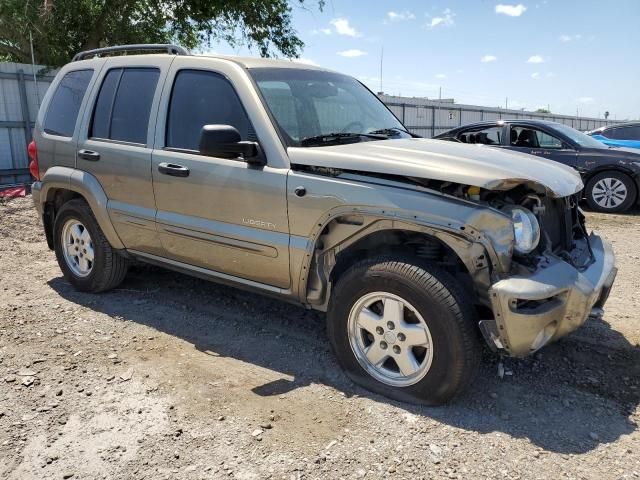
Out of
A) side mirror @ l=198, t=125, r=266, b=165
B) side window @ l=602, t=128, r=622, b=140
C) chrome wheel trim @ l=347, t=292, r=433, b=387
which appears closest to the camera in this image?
chrome wheel trim @ l=347, t=292, r=433, b=387

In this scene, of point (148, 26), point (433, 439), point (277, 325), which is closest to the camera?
point (433, 439)

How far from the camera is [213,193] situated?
3742 mm

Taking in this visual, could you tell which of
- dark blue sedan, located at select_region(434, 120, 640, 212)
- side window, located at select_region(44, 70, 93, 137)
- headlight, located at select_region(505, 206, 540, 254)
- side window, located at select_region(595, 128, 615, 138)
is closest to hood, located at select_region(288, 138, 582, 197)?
headlight, located at select_region(505, 206, 540, 254)

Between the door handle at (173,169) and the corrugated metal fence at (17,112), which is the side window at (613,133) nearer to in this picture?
the door handle at (173,169)

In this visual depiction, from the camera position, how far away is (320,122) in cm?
382

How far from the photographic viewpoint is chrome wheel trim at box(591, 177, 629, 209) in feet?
30.5

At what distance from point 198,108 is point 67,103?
1.74m

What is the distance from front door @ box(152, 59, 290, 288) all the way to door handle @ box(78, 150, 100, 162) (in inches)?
28.3

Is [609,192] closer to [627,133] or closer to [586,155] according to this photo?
[586,155]

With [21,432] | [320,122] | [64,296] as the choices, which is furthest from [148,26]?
[21,432]

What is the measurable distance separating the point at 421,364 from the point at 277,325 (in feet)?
4.94

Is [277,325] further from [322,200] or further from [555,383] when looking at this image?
[555,383]

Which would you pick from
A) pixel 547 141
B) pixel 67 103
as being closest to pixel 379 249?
pixel 67 103

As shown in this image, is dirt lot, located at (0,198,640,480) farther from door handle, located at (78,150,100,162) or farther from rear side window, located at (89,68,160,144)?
rear side window, located at (89,68,160,144)
